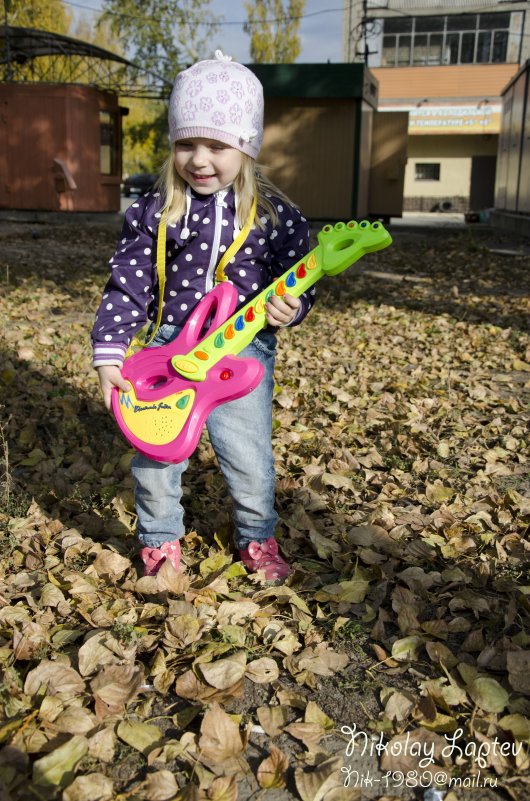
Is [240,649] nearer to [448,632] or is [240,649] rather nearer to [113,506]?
[448,632]

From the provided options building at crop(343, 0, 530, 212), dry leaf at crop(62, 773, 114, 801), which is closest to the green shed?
dry leaf at crop(62, 773, 114, 801)

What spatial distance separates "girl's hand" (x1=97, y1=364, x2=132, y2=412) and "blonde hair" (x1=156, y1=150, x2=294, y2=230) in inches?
19.8

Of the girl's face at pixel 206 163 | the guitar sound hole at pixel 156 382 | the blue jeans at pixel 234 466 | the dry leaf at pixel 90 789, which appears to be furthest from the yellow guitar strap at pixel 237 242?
the dry leaf at pixel 90 789

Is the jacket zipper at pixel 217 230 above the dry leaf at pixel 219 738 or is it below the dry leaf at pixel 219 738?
above

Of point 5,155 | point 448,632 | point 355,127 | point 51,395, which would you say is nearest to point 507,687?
point 448,632

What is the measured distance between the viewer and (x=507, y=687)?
208 centimetres

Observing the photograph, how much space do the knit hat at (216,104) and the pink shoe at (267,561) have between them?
1.35 metres

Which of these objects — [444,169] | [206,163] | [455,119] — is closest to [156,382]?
[206,163]

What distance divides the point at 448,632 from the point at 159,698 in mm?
908

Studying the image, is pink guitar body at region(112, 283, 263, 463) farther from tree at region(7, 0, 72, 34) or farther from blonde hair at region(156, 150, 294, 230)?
tree at region(7, 0, 72, 34)

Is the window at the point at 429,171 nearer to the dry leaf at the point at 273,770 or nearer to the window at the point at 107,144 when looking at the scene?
the window at the point at 107,144

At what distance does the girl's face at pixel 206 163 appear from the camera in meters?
2.35

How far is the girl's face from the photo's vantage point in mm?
2352

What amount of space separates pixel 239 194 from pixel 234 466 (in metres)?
0.90
